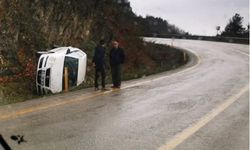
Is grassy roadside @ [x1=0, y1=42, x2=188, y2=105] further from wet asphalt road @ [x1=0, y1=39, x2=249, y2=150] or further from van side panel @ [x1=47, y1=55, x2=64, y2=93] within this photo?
wet asphalt road @ [x1=0, y1=39, x2=249, y2=150]

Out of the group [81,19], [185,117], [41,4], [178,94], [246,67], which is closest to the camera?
[185,117]

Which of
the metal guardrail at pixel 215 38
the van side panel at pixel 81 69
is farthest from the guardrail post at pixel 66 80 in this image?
the metal guardrail at pixel 215 38

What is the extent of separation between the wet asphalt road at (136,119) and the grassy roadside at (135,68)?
161cm

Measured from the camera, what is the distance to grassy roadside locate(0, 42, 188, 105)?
50.7 feet

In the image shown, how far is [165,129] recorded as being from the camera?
987 cm

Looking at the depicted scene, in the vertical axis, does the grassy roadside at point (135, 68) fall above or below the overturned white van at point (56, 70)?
below

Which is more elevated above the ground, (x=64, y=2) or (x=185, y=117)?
(x=64, y=2)

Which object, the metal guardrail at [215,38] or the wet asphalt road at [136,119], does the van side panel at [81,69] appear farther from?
the metal guardrail at [215,38]

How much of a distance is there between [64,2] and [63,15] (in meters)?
0.57

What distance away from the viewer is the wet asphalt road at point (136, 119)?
28.3ft

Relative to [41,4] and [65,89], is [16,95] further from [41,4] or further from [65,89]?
[41,4]

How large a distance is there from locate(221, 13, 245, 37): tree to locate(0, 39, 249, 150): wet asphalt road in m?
54.0

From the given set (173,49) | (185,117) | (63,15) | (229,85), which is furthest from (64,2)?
(173,49)

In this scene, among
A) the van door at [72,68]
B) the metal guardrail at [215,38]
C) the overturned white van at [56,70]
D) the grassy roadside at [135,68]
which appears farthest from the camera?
the metal guardrail at [215,38]
